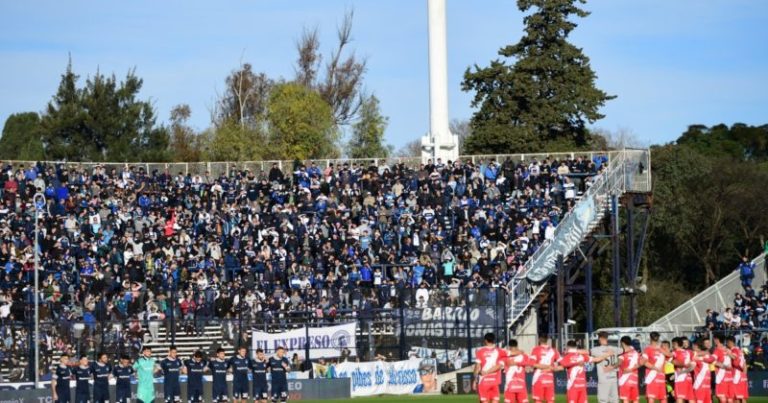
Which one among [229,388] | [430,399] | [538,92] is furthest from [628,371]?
[538,92]

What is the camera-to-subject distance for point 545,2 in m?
81.9

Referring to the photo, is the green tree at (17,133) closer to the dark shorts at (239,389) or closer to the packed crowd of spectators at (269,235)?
the packed crowd of spectators at (269,235)

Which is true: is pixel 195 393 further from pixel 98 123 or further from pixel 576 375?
pixel 98 123

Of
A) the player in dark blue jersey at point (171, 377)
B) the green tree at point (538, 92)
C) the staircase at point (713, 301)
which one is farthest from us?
the green tree at point (538, 92)

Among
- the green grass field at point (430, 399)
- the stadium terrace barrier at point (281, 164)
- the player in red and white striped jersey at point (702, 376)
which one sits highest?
the stadium terrace barrier at point (281, 164)

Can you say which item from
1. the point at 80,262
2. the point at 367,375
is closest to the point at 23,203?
the point at 80,262

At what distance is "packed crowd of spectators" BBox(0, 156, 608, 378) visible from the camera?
1922 inches

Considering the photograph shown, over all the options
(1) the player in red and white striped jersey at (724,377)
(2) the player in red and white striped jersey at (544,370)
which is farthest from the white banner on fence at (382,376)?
(2) the player in red and white striped jersey at (544,370)

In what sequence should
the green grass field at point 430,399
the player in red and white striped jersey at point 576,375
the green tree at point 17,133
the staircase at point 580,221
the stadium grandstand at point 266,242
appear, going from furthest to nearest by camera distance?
the green tree at point 17,133, the staircase at point 580,221, the stadium grandstand at point 266,242, the green grass field at point 430,399, the player in red and white striped jersey at point 576,375

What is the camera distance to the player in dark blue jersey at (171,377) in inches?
1485

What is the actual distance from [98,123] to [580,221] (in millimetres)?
47072

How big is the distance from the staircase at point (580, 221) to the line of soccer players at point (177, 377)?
52.5 feet

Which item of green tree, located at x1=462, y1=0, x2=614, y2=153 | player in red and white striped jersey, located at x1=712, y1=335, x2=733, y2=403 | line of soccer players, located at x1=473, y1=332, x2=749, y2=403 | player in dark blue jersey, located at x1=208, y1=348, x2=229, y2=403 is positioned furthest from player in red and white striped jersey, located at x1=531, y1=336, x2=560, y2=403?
green tree, located at x1=462, y1=0, x2=614, y2=153

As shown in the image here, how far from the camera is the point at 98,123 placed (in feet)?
308
